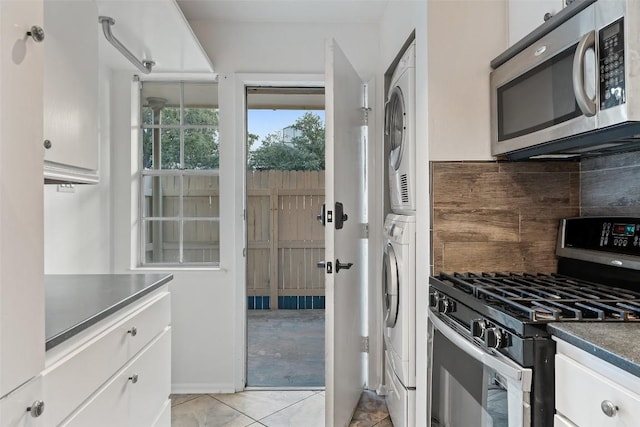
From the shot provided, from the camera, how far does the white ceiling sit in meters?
2.45

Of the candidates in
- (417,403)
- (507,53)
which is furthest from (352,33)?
(417,403)

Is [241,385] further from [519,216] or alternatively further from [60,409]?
[519,216]

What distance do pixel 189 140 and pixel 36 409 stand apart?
2192mm

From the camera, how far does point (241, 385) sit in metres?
2.71

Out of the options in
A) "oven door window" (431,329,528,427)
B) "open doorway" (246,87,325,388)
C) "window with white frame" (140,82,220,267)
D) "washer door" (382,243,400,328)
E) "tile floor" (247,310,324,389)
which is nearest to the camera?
"oven door window" (431,329,528,427)

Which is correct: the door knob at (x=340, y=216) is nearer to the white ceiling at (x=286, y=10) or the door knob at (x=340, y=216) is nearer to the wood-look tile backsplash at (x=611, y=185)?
the wood-look tile backsplash at (x=611, y=185)

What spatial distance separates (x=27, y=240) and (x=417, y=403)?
1693 millimetres

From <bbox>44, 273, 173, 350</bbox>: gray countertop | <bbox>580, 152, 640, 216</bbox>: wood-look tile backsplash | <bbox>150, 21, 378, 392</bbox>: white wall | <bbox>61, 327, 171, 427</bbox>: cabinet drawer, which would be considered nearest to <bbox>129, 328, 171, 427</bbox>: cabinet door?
<bbox>61, 327, 171, 427</bbox>: cabinet drawer

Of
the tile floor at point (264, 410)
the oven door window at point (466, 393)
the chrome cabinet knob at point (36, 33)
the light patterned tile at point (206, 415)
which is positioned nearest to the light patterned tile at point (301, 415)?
the tile floor at point (264, 410)

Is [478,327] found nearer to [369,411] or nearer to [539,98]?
[539,98]

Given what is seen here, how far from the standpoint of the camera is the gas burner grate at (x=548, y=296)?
1041 mm

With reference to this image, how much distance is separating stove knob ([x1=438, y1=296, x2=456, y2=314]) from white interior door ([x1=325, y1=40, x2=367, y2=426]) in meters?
0.53

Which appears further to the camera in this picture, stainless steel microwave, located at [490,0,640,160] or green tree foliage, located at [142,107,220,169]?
green tree foliage, located at [142,107,220,169]

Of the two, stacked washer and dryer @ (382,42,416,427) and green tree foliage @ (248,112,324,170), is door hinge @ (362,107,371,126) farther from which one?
green tree foliage @ (248,112,324,170)
